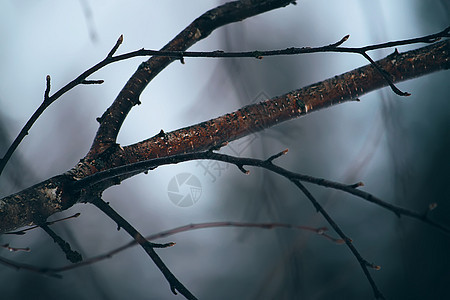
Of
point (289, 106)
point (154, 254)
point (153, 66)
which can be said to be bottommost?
point (154, 254)

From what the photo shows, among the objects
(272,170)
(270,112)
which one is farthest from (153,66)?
(272,170)

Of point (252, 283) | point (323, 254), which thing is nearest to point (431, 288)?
point (323, 254)

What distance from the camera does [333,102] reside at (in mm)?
636

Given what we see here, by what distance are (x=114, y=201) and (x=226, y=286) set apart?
2.28 ft

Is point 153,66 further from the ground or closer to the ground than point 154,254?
further from the ground

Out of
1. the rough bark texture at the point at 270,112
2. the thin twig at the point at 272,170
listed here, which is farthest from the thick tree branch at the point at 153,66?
the thin twig at the point at 272,170

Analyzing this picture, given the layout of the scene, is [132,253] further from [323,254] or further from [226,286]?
[323,254]

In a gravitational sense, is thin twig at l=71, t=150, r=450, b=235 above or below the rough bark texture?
below

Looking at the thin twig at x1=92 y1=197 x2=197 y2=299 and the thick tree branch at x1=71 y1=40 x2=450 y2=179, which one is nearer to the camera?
the thin twig at x1=92 y1=197 x2=197 y2=299

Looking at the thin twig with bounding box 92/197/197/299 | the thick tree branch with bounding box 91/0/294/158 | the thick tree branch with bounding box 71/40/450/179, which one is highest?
the thick tree branch with bounding box 91/0/294/158

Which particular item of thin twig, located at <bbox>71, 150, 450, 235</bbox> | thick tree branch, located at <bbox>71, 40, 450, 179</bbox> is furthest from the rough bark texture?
thin twig, located at <bbox>71, 150, 450, 235</bbox>

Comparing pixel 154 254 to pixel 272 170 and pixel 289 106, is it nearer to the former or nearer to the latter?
pixel 272 170

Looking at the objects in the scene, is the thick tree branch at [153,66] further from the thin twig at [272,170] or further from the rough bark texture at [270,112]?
the thin twig at [272,170]

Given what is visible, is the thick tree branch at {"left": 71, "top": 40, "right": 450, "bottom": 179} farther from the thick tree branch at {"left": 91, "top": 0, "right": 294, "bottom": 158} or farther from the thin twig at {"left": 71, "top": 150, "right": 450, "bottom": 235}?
the thin twig at {"left": 71, "top": 150, "right": 450, "bottom": 235}
